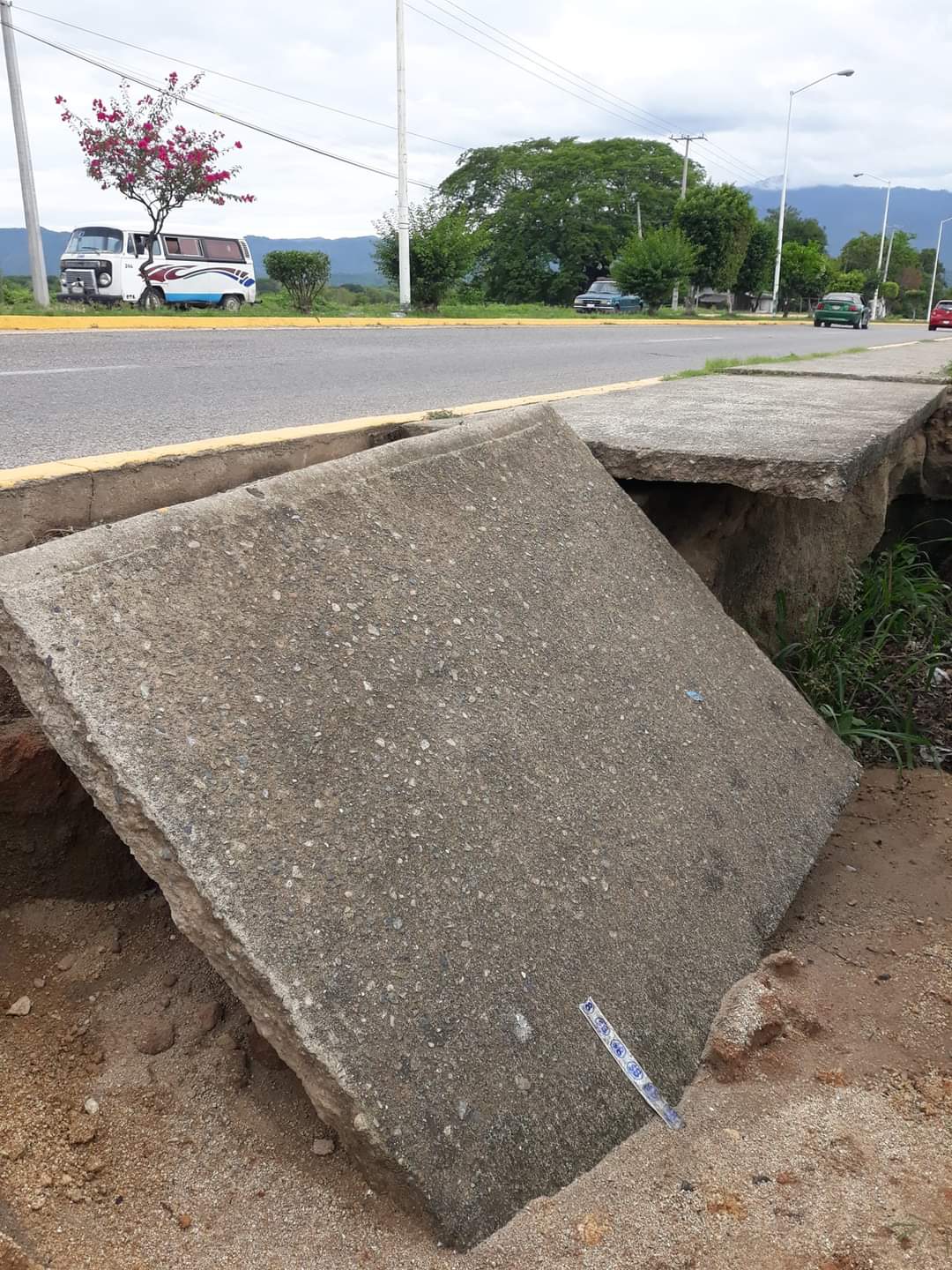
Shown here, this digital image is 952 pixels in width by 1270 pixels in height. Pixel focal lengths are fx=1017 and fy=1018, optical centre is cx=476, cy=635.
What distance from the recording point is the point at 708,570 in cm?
353

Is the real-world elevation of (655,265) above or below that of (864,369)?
above

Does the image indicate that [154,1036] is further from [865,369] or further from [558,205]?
[558,205]

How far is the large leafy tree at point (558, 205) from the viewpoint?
44.6m

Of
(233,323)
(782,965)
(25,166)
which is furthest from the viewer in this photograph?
(25,166)

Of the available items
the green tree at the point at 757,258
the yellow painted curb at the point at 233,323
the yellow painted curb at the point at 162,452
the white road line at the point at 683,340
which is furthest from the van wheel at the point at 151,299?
the green tree at the point at 757,258

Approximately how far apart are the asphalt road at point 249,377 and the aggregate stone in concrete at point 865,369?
1.34 metres

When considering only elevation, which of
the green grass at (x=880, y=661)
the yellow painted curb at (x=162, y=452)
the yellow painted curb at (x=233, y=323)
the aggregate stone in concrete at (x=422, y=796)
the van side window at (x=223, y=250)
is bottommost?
the green grass at (x=880, y=661)

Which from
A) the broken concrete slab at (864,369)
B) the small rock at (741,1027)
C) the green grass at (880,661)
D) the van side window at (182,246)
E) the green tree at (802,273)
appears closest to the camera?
the small rock at (741,1027)

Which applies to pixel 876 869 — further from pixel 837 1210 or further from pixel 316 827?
pixel 316 827

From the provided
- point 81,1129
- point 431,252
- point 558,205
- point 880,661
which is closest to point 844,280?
point 558,205

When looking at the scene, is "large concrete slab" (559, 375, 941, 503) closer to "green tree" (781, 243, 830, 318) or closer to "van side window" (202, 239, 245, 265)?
"van side window" (202, 239, 245, 265)

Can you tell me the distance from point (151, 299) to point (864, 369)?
16.4 m

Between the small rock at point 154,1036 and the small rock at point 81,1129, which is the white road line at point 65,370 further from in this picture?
the small rock at point 81,1129

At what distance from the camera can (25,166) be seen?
14.9m
